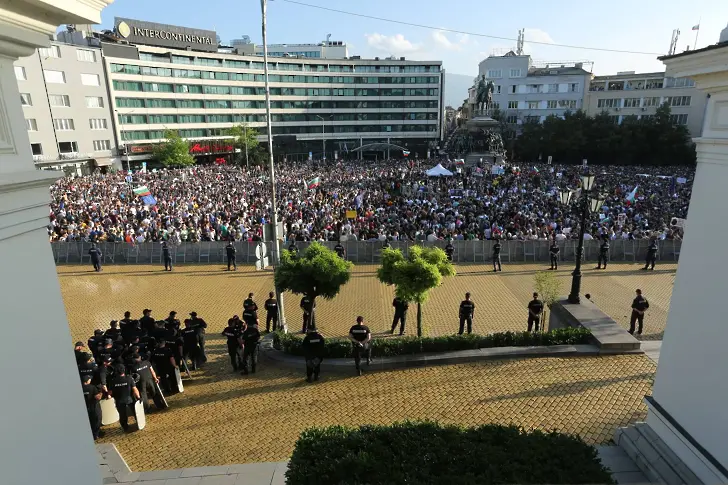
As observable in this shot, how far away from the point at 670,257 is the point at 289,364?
736 inches

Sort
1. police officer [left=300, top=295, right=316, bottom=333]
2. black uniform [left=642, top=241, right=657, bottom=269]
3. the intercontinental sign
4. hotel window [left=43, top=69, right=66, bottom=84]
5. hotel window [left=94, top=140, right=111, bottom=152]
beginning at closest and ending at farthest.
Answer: police officer [left=300, top=295, right=316, bottom=333] < black uniform [left=642, top=241, right=657, bottom=269] < hotel window [left=43, top=69, right=66, bottom=84] < hotel window [left=94, top=140, right=111, bottom=152] < the intercontinental sign

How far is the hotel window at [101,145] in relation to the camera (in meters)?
53.2

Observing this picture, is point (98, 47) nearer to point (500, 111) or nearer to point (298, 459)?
point (500, 111)

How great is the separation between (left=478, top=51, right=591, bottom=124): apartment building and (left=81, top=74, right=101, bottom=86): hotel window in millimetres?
54742

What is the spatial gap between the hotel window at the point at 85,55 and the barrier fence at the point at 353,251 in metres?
40.3

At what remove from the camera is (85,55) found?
51.0m

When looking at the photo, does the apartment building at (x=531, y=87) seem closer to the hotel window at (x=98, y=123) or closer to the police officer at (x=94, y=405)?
the hotel window at (x=98, y=123)

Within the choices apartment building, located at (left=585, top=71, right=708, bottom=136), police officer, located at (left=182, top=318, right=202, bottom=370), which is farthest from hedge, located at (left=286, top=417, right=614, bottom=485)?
apartment building, located at (left=585, top=71, right=708, bottom=136)

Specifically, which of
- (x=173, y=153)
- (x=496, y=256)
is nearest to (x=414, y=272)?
(x=496, y=256)

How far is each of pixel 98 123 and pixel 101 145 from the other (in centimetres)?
265

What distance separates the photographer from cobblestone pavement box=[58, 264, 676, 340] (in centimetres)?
1440

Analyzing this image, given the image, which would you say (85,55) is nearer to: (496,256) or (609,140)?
(496,256)

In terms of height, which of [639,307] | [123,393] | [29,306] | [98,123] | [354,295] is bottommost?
[354,295]

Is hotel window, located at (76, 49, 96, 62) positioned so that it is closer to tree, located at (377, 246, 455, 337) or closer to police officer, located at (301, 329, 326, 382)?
tree, located at (377, 246, 455, 337)
